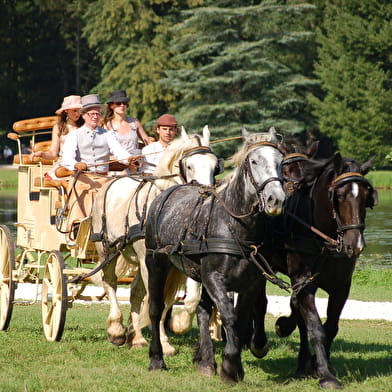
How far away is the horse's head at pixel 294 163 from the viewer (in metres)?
8.30

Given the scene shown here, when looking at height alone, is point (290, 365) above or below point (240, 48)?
below

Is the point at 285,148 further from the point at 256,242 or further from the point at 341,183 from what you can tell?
the point at 256,242

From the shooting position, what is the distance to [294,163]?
29.0ft

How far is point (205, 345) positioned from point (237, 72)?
130 feet

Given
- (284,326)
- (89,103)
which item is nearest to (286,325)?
(284,326)

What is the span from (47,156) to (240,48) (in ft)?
120

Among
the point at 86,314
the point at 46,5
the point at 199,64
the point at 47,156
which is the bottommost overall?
the point at 86,314

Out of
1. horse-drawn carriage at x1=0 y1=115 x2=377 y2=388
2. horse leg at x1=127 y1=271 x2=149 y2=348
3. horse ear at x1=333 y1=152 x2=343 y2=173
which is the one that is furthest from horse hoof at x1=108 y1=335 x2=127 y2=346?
horse ear at x1=333 y1=152 x2=343 y2=173

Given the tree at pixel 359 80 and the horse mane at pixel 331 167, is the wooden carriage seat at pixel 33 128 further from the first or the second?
the tree at pixel 359 80

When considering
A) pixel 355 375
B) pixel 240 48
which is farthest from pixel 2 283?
pixel 240 48

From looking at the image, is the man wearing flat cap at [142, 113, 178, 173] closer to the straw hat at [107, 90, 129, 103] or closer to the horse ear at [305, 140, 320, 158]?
the straw hat at [107, 90, 129, 103]

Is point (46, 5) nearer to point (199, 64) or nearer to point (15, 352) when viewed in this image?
point (199, 64)

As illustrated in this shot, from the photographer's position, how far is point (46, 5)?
6912 centimetres

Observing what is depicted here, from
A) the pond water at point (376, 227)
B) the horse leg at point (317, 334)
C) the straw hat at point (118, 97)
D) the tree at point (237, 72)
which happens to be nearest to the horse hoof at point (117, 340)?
the horse leg at point (317, 334)
